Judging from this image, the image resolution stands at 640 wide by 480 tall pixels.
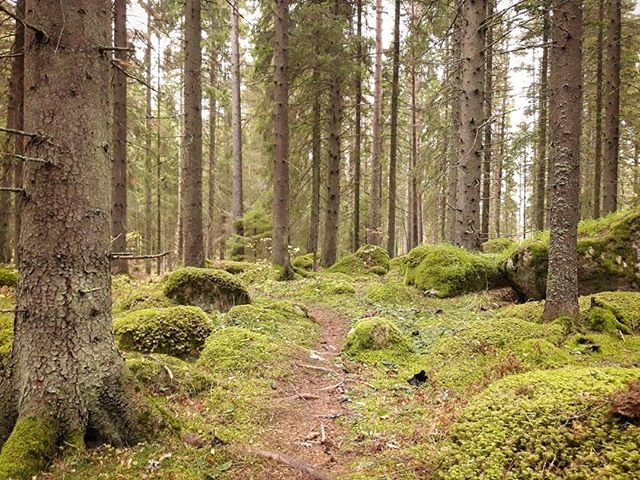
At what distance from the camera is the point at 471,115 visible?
9.97 metres

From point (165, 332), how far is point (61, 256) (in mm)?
2979

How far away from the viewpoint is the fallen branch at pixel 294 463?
3.26 m

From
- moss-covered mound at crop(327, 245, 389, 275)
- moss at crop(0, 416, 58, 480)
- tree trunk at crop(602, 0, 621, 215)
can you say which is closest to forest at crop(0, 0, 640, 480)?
moss at crop(0, 416, 58, 480)

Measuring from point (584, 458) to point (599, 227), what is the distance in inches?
239

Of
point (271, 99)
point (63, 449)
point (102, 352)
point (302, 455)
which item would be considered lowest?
point (302, 455)

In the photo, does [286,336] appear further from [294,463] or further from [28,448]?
[28,448]

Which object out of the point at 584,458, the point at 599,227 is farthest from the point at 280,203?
the point at 584,458

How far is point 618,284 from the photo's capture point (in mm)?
6906

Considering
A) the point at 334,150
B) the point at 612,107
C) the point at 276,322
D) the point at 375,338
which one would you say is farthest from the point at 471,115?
the point at 276,322

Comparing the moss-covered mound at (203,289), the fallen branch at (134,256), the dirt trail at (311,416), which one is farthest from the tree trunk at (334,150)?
the fallen branch at (134,256)

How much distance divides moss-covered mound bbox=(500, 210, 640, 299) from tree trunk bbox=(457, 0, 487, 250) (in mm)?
2261

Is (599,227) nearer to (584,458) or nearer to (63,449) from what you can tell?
(584,458)

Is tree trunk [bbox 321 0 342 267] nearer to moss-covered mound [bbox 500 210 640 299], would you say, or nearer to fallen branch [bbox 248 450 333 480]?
moss-covered mound [bbox 500 210 640 299]

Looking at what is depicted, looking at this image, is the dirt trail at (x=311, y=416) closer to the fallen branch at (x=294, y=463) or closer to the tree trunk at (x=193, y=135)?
the fallen branch at (x=294, y=463)
